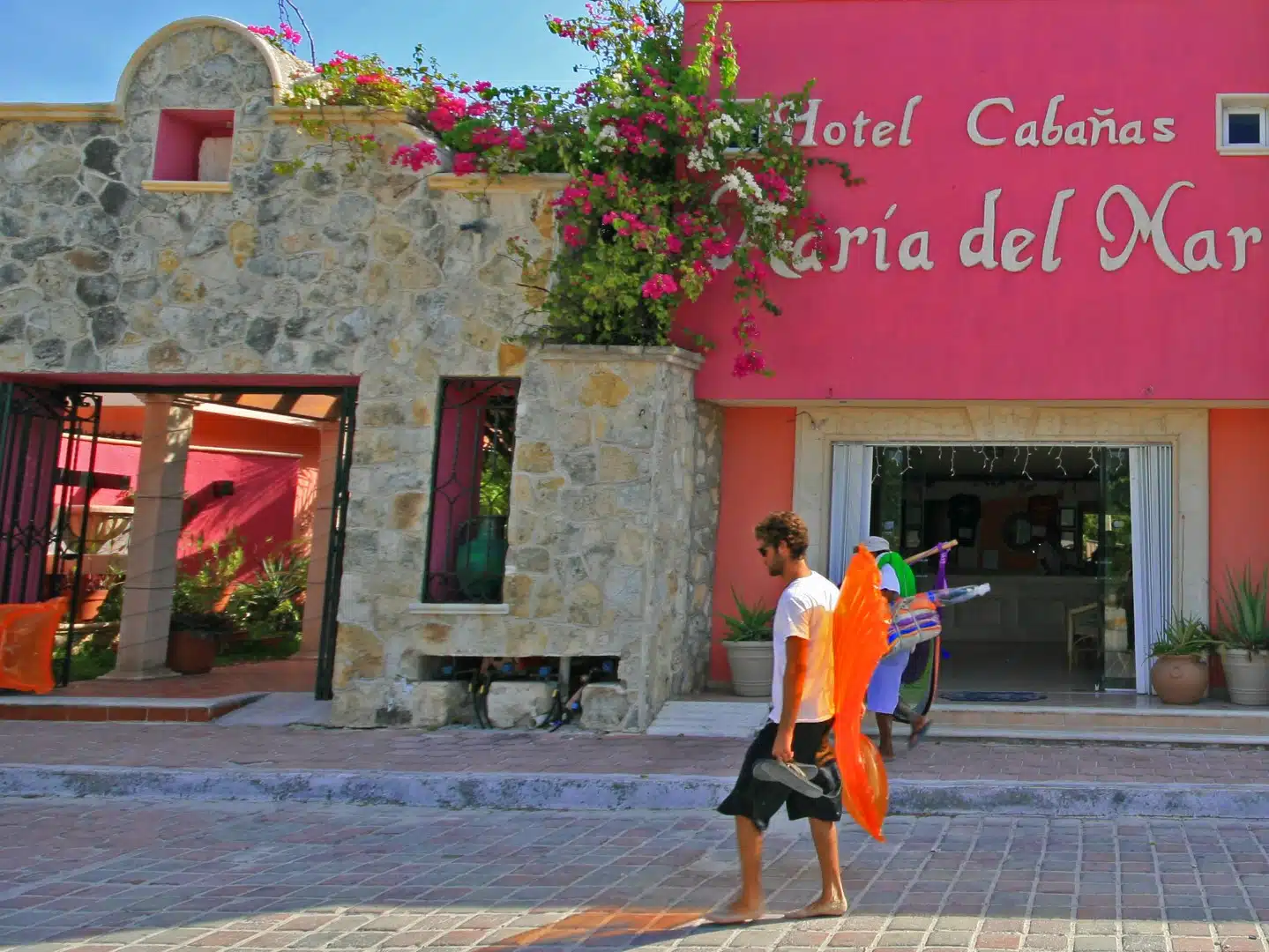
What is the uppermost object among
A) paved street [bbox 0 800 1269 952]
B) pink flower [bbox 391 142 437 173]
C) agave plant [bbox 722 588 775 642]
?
pink flower [bbox 391 142 437 173]

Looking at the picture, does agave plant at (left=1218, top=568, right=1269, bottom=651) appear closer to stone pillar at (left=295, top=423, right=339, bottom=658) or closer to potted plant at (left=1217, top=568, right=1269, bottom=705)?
potted plant at (left=1217, top=568, right=1269, bottom=705)

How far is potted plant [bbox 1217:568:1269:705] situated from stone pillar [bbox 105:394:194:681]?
975 cm

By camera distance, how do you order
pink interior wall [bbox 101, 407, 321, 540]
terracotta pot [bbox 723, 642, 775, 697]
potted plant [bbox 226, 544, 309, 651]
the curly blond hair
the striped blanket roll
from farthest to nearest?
pink interior wall [bbox 101, 407, 321, 540], potted plant [bbox 226, 544, 309, 651], terracotta pot [bbox 723, 642, 775, 697], the striped blanket roll, the curly blond hair

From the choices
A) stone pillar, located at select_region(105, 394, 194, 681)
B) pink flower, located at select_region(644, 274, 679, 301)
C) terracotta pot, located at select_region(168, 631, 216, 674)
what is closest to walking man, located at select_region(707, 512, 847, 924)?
pink flower, located at select_region(644, 274, 679, 301)

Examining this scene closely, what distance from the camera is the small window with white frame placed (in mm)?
9750

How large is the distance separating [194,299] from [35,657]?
3.35 m

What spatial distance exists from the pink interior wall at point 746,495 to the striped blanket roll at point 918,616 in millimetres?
2495

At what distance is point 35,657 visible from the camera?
1056 centimetres

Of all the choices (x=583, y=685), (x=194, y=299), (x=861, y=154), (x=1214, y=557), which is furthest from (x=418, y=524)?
(x=1214, y=557)

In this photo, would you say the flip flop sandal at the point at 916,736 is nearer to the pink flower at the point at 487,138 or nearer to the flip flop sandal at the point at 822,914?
the flip flop sandal at the point at 822,914

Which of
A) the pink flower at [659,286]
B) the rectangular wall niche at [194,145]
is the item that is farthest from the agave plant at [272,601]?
the pink flower at [659,286]

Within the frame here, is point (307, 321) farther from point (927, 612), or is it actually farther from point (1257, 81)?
point (1257, 81)

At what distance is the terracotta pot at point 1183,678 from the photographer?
951cm

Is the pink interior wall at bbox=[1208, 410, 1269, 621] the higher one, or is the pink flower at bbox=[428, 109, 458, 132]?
the pink flower at bbox=[428, 109, 458, 132]
